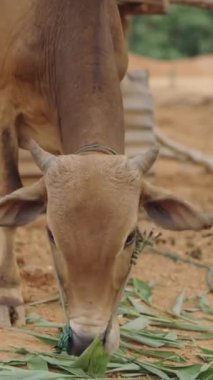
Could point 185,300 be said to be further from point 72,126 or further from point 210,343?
point 72,126

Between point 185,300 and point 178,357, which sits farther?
point 185,300

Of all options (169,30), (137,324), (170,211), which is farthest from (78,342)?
(169,30)

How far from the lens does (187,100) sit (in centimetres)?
1952

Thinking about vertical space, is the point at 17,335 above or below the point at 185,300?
above

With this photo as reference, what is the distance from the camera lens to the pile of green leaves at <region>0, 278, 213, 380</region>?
18.0 ft

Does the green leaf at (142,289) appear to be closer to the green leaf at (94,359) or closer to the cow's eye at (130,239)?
the cow's eye at (130,239)

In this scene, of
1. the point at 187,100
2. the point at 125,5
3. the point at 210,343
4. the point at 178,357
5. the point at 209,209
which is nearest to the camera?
the point at 178,357

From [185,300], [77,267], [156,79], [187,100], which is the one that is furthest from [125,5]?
[156,79]

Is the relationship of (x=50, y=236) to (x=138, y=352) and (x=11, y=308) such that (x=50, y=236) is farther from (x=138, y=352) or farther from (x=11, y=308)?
(x=11, y=308)

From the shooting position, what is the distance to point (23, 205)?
19.4ft

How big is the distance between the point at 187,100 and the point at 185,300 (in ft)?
40.0

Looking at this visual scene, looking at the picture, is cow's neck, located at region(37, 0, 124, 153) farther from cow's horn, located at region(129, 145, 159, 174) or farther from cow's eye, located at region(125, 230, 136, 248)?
cow's eye, located at region(125, 230, 136, 248)

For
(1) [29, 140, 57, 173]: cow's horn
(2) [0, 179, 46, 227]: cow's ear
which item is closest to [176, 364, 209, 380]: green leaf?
(2) [0, 179, 46, 227]: cow's ear

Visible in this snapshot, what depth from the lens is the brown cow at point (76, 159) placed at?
5.44 meters
